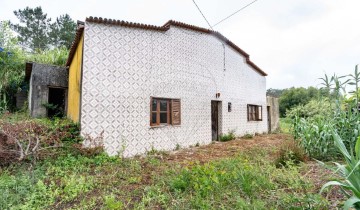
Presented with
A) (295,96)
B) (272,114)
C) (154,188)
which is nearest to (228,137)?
(272,114)

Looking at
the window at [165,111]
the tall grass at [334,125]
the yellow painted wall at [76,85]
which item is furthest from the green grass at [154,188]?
the window at [165,111]

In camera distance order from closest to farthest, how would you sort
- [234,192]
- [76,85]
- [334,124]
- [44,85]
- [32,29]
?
[234,192]
[334,124]
[76,85]
[44,85]
[32,29]

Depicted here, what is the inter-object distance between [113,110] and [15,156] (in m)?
2.55

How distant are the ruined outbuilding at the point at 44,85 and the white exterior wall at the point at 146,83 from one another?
Answer: 4.47 metres

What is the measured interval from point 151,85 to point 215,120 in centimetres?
445

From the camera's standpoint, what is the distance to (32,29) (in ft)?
74.0

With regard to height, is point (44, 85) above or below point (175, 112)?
above

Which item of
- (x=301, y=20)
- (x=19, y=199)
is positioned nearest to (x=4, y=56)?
(x=19, y=199)

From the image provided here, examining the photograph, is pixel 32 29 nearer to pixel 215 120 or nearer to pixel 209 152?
pixel 215 120

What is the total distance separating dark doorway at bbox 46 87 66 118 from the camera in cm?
883

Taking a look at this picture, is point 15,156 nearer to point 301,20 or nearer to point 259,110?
point 301,20

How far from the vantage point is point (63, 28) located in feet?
71.6

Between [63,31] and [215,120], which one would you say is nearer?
[215,120]

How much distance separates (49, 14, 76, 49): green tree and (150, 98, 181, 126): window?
1937 cm
